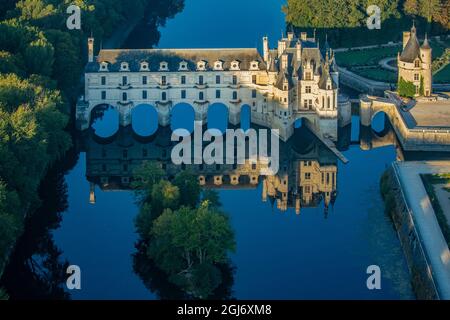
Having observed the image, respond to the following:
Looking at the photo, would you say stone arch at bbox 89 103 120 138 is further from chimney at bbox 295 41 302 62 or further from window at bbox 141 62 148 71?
chimney at bbox 295 41 302 62

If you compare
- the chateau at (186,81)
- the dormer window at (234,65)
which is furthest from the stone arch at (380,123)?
the dormer window at (234,65)

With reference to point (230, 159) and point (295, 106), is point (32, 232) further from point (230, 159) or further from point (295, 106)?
point (295, 106)

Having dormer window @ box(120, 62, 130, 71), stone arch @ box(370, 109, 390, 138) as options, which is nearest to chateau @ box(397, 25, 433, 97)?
stone arch @ box(370, 109, 390, 138)

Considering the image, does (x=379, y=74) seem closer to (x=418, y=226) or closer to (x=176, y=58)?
(x=176, y=58)

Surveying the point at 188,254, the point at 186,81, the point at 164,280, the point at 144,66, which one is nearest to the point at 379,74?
the point at 186,81

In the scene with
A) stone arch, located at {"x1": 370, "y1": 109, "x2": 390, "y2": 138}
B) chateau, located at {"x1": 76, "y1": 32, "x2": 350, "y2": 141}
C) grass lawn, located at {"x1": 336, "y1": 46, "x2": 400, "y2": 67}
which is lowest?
stone arch, located at {"x1": 370, "y1": 109, "x2": 390, "y2": 138}
